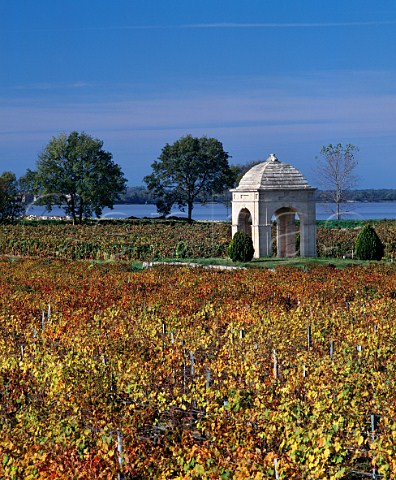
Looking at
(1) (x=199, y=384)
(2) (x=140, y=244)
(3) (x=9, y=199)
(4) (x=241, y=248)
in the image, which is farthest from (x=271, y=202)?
(3) (x=9, y=199)

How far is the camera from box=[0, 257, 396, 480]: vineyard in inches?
369

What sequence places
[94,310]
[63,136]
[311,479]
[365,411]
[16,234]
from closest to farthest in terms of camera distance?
[311,479] < [365,411] < [94,310] < [16,234] < [63,136]

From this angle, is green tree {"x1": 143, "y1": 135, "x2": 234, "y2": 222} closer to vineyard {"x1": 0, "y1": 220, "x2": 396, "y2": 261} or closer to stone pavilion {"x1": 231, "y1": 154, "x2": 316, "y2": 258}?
vineyard {"x1": 0, "y1": 220, "x2": 396, "y2": 261}

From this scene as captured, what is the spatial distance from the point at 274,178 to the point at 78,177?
1809 inches

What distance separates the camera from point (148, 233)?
49.4 m

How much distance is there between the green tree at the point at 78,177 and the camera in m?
76.4

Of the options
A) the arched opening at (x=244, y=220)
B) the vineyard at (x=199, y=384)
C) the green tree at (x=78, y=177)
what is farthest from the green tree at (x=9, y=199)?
the vineyard at (x=199, y=384)

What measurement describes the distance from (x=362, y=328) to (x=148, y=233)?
3316 centimetres

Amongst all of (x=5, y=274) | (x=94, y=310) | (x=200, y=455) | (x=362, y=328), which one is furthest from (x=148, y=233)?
(x=200, y=455)

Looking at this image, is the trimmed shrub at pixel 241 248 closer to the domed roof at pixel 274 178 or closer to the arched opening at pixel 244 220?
the domed roof at pixel 274 178

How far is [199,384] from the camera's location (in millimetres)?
12328

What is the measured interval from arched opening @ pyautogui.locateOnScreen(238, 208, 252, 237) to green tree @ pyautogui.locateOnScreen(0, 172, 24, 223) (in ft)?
111

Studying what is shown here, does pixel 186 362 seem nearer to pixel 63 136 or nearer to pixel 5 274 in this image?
pixel 5 274

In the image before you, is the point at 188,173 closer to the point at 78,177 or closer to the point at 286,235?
the point at 78,177
